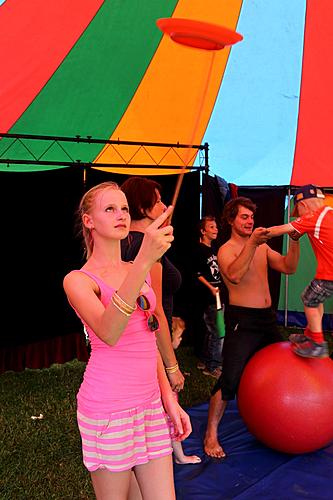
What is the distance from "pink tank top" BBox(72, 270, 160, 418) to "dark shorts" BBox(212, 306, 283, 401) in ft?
5.84

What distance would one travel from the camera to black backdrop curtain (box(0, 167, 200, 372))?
548cm

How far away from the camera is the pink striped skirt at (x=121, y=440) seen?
176 cm

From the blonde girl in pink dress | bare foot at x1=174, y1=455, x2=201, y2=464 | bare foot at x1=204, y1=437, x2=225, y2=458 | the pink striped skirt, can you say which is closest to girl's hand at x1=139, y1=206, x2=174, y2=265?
the blonde girl in pink dress

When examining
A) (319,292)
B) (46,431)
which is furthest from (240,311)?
(46,431)

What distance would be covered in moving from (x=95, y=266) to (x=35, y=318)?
3979 millimetres

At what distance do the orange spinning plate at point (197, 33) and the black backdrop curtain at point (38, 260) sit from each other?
12.8ft

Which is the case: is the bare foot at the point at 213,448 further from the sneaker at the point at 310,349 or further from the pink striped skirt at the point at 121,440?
the pink striped skirt at the point at 121,440

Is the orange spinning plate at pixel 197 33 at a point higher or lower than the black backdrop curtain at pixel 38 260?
higher

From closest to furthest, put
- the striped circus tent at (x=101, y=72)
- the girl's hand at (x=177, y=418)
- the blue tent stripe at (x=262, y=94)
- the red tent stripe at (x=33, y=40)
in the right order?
the girl's hand at (x=177, y=418) < the red tent stripe at (x=33, y=40) < the striped circus tent at (x=101, y=72) < the blue tent stripe at (x=262, y=94)

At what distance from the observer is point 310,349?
3.44 meters

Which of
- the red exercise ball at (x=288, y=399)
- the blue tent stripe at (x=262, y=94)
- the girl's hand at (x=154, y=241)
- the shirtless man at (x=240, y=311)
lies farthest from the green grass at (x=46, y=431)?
the blue tent stripe at (x=262, y=94)

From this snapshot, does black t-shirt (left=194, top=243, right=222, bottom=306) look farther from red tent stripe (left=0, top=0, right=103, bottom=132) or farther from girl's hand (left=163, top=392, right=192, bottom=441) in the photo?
girl's hand (left=163, top=392, right=192, bottom=441)

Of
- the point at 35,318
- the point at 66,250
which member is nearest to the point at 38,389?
the point at 35,318

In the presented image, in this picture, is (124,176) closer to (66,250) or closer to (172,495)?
(66,250)
